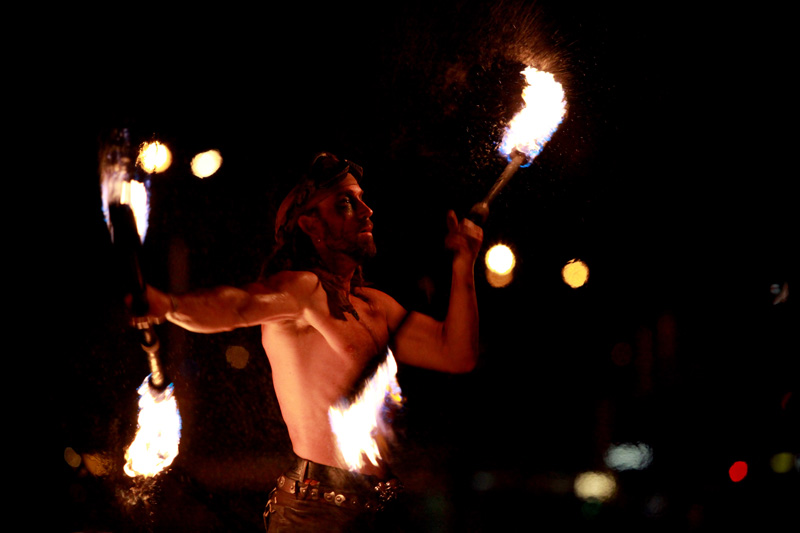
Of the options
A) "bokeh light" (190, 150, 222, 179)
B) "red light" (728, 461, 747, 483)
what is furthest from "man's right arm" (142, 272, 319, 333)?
"red light" (728, 461, 747, 483)

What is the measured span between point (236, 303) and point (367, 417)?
0.70 meters

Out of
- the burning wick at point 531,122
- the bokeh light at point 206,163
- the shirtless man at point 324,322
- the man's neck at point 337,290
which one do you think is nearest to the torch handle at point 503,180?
the burning wick at point 531,122

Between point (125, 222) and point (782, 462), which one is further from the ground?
point (782, 462)

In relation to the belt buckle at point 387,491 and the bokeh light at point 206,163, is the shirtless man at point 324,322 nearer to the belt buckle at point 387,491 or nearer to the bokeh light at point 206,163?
the belt buckle at point 387,491

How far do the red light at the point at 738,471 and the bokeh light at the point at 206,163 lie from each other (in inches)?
107

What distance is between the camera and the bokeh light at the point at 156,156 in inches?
95.7

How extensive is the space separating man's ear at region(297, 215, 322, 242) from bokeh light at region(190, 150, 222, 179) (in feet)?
1.36

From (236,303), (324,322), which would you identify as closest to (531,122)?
(324,322)

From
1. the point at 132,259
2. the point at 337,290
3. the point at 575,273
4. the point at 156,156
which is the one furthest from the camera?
the point at 575,273

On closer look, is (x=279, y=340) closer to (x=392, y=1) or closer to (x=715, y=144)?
(x=392, y=1)

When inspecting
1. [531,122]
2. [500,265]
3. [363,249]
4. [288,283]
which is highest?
[531,122]

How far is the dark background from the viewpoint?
2.47 metres

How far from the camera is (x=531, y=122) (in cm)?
270

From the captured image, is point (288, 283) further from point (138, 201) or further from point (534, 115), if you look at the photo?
point (534, 115)
